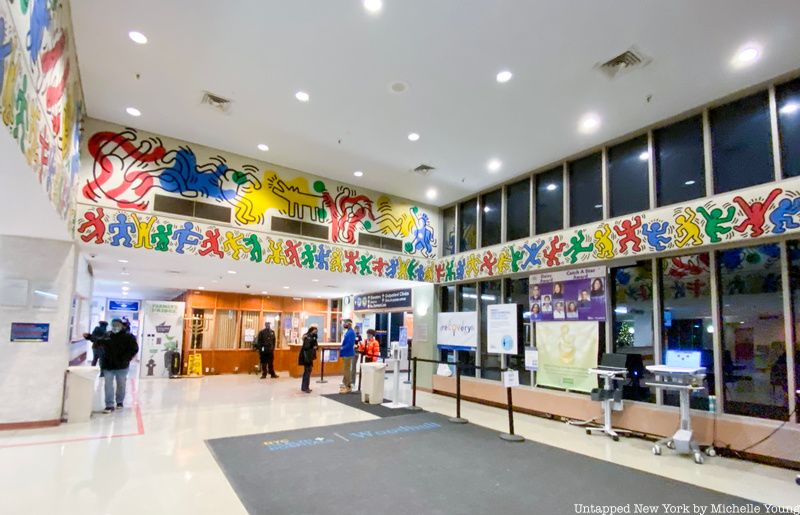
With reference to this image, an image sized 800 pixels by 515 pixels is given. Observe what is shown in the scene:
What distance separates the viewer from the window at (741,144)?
18.0ft

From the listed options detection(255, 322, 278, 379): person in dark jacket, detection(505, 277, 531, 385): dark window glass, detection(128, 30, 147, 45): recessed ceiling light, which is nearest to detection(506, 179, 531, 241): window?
detection(505, 277, 531, 385): dark window glass

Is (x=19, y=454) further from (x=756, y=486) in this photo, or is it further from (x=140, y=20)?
(x=756, y=486)

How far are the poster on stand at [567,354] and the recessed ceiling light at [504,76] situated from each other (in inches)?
162

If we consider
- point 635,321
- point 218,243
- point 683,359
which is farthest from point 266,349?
point 683,359

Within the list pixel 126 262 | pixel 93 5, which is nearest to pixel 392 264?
pixel 126 262

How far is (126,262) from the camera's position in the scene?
8242 millimetres

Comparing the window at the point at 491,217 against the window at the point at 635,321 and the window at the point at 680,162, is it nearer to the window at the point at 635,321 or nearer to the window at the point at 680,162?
the window at the point at 635,321

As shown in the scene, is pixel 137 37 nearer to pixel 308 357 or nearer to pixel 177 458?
pixel 177 458

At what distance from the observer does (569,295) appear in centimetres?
750

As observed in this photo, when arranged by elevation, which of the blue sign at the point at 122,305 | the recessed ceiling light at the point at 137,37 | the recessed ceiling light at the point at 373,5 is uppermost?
the recessed ceiling light at the point at 137,37

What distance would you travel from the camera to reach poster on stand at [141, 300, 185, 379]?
1165 cm

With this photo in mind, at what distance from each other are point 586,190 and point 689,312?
2.61 meters

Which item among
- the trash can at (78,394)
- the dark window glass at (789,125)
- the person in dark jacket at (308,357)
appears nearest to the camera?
the dark window glass at (789,125)

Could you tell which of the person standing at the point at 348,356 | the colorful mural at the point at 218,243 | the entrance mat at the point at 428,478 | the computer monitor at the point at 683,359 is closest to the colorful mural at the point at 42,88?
the colorful mural at the point at 218,243
